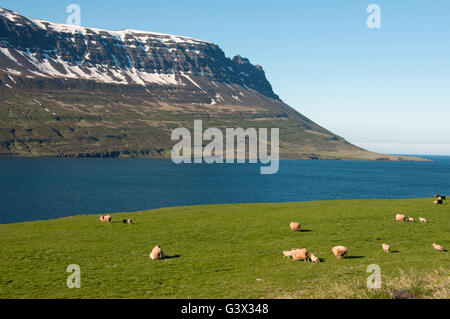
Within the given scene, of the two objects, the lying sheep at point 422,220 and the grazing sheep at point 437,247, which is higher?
the grazing sheep at point 437,247

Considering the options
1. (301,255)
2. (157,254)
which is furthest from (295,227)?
(157,254)

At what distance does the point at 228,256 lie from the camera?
26.3 metres

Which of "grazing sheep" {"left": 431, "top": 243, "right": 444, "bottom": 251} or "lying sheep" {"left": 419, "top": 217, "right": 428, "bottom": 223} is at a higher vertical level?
"grazing sheep" {"left": 431, "top": 243, "right": 444, "bottom": 251}

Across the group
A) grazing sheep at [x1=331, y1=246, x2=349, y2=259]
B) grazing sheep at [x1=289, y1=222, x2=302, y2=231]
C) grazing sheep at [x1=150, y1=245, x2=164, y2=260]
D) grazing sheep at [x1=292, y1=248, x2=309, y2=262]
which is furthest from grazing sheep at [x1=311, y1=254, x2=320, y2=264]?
grazing sheep at [x1=150, y1=245, x2=164, y2=260]

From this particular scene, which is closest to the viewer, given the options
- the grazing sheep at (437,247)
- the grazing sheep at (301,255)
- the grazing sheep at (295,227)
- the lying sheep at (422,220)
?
the grazing sheep at (301,255)

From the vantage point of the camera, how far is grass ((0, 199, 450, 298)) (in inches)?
736

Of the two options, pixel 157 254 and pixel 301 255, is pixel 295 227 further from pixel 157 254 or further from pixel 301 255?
pixel 157 254

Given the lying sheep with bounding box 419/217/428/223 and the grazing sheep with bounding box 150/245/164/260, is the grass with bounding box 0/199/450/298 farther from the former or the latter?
the lying sheep with bounding box 419/217/428/223

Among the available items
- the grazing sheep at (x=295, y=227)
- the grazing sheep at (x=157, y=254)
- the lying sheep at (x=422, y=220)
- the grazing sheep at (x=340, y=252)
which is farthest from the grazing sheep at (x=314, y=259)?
the lying sheep at (x=422, y=220)

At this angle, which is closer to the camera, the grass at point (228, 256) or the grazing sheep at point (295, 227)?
the grass at point (228, 256)

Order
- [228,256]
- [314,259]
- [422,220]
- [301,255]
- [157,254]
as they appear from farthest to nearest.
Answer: [422,220] < [228,256] < [157,254] < [301,255] < [314,259]

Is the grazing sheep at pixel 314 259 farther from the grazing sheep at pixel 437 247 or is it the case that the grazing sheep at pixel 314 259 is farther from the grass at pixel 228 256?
the grazing sheep at pixel 437 247

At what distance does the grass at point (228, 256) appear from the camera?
18688mm
